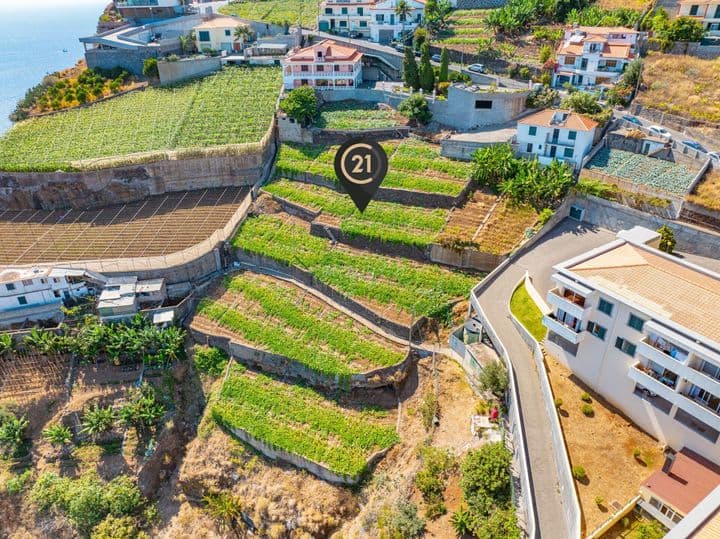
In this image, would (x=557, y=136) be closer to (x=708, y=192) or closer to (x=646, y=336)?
(x=708, y=192)

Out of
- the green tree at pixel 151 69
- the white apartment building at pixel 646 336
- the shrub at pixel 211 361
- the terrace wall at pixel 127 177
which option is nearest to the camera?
the white apartment building at pixel 646 336

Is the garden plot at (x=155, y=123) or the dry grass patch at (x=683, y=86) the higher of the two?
the dry grass patch at (x=683, y=86)

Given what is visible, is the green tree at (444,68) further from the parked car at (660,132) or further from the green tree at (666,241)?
the green tree at (666,241)

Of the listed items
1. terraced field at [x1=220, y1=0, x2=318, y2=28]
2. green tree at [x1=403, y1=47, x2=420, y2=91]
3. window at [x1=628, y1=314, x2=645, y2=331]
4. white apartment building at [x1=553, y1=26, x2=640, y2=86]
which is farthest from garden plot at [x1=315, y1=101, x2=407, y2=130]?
window at [x1=628, y1=314, x2=645, y2=331]

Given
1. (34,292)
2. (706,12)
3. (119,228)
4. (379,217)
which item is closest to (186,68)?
(119,228)

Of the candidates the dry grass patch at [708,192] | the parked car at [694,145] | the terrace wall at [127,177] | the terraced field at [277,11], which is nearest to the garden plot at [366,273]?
the terrace wall at [127,177]

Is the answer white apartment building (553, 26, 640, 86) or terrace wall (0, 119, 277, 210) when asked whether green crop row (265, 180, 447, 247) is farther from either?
white apartment building (553, 26, 640, 86)
